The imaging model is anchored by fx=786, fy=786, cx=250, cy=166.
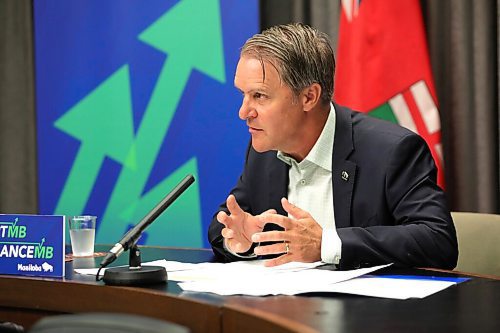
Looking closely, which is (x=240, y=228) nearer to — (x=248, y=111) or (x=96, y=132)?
(x=248, y=111)

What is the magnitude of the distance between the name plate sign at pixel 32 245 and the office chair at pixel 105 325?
3.09ft

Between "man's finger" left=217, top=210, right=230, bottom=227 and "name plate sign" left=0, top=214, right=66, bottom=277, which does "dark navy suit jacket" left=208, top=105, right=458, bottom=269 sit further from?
"name plate sign" left=0, top=214, right=66, bottom=277

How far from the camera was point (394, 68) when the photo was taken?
3096mm

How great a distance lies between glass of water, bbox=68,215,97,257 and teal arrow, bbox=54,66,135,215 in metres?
1.69

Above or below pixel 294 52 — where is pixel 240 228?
below

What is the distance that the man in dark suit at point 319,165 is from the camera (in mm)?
2082

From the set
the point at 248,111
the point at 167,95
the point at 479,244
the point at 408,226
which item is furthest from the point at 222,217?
the point at 167,95

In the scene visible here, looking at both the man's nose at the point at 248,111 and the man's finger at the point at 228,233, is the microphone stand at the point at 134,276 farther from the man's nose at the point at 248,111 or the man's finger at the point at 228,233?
the man's nose at the point at 248,111

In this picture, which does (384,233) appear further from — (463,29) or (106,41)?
(106,41)

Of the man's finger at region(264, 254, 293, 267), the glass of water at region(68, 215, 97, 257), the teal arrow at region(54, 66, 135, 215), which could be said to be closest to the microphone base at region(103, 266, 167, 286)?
the man's finger at region(264, 254, 293, 267)

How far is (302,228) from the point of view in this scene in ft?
6.23

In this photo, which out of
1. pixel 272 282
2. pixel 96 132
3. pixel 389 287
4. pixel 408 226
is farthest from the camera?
pixel 96 132

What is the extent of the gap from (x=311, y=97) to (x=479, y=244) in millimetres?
672

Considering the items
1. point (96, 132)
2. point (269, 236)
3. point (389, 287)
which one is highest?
point (96, 132)
